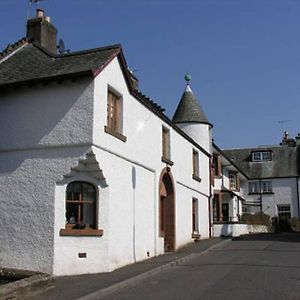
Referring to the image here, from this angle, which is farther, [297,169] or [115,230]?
[297,169]

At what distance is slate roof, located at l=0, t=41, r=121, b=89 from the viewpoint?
15070 millimetres

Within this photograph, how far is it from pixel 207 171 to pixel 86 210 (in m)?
15.5

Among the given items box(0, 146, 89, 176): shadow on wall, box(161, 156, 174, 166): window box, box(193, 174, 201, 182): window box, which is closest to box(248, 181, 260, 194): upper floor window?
box(193, 174, 201, 182): window box

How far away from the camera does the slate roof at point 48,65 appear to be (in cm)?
1507

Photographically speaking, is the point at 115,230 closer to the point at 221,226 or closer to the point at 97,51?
the point at 97,51

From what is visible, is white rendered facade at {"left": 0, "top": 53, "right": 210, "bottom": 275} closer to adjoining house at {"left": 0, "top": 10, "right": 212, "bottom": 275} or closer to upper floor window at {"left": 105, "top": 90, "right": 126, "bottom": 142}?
adjoining house at {"left": 0, "top": 10, "right": 212, "bottom": 275}

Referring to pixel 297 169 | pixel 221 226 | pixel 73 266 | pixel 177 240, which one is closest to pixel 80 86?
pixel 73 266

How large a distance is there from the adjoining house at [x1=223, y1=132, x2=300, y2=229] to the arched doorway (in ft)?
104

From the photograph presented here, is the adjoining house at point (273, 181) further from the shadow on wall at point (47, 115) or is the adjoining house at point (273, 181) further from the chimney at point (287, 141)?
the shadow on wall at point (47, 115)

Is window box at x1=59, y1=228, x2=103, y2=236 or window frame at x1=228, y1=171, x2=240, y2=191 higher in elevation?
window frame at x1=228, y1=171, x2=240, y2=191

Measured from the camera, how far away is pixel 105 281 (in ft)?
Result: 43.2

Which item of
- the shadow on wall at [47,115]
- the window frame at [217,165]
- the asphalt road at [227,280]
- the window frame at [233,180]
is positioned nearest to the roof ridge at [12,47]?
the shadow on wall at [47,115]

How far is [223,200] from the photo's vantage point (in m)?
42.6

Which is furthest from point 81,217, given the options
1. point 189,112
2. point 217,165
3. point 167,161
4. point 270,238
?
point 217,165
